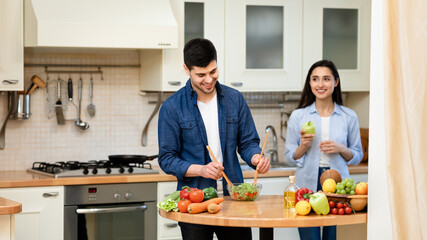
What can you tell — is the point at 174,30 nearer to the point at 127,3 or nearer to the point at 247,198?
the point at 127,3

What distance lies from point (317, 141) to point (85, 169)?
1.45 m

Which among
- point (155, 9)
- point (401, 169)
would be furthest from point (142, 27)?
point (401, 169)

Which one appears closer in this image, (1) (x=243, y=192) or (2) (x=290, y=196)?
(2) (x=290, y=196)

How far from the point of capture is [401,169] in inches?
92.5

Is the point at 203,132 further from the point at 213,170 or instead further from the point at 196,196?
the point at 196,196

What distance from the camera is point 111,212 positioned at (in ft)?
13.4

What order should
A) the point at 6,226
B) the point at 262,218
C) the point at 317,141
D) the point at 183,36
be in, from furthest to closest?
1. the point at 183,36
2. the point at 317,141
3. the point at 6,226
4. the point at 262,218

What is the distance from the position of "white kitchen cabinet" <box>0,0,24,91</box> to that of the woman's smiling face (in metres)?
1.81

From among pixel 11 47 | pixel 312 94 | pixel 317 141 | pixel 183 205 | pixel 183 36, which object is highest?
pixel 183 36

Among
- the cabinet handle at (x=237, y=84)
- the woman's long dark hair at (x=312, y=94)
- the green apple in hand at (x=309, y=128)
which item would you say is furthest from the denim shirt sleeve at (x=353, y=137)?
the cabinet handle at (x=237, y=84)

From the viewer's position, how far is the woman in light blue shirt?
387 cm

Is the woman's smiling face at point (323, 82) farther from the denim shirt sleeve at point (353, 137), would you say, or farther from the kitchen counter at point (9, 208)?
the kitchen counter at point (9, 208)

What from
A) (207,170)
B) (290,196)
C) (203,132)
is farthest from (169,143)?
(290,196)

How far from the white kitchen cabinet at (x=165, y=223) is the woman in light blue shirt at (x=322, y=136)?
797 millimetres
